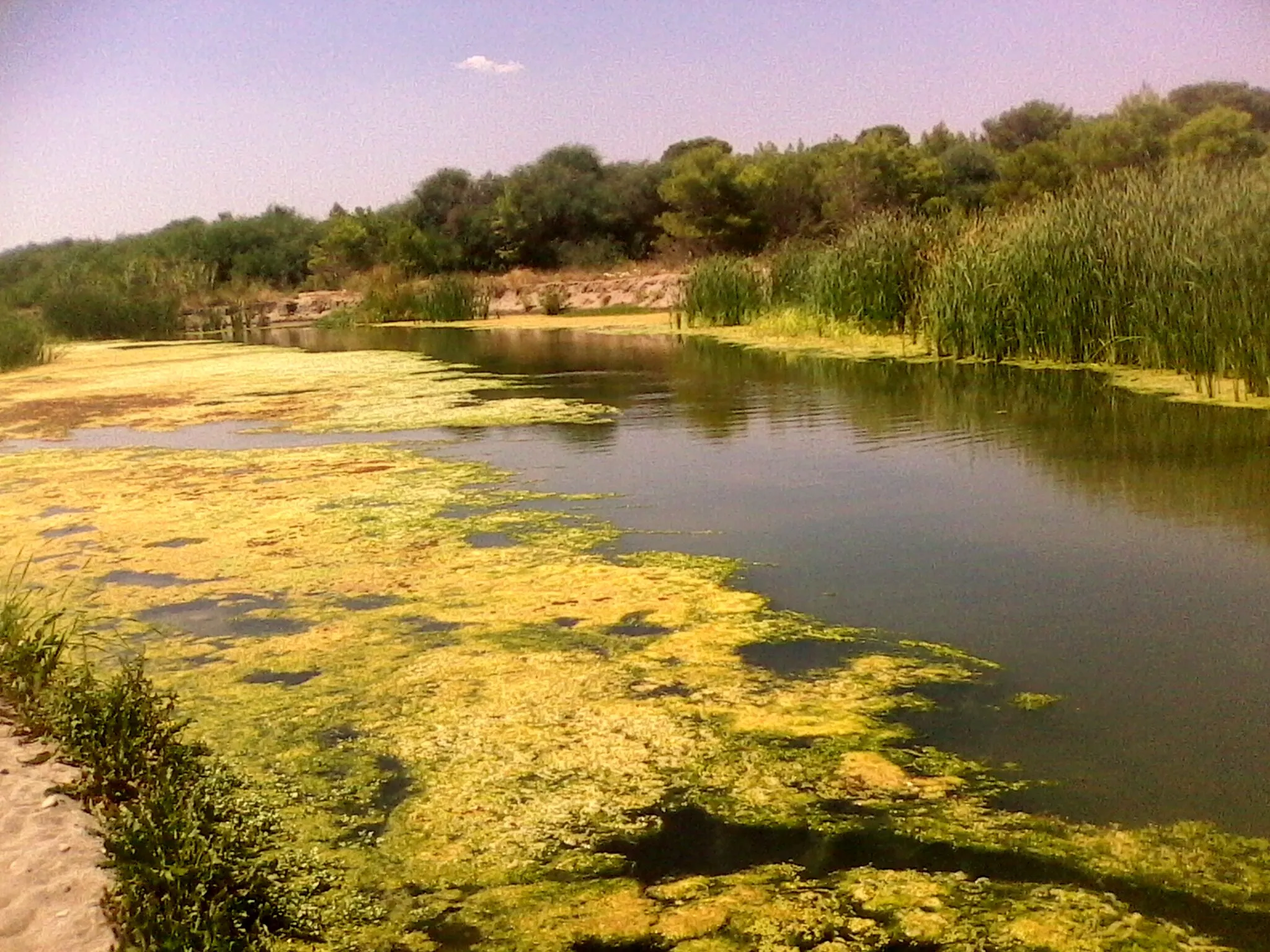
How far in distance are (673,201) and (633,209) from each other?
16.0ft

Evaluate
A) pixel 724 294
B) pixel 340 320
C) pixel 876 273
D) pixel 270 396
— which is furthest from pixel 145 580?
pixel 340 320

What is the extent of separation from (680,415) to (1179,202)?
11.5 feet

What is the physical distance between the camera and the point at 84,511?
558 centimetres

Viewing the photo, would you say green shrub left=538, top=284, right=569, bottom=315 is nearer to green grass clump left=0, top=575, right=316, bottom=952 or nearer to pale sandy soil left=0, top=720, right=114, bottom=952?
green grass clump left=0, top=575, right=316, bottom=952

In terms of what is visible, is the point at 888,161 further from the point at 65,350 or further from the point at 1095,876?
the point at 1095,876

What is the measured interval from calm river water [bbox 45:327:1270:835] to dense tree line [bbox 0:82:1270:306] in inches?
542

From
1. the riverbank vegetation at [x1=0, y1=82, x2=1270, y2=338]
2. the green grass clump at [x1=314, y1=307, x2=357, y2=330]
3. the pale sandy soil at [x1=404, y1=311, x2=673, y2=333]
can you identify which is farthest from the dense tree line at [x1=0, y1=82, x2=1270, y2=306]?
the pale sandy soil at [x1=404, y1=311, x2=673, y2=333]

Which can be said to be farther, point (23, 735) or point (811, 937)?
point (23, 735)

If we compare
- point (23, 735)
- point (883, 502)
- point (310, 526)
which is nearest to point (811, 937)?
point (23, 735)

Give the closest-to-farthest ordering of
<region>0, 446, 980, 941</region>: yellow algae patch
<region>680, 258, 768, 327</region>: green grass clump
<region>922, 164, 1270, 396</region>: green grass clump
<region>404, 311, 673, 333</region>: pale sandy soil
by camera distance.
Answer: <region>0, 446, 980, 941</region>: yellow algae patch < <region>922, 164, 1270, 396</region>: green grass clump < <region>680, 258, 768, 327</region>: green grass clump < <region>404, 311, 673, 333</region>: pale sandy soil

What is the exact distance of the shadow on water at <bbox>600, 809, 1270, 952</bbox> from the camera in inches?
77.2

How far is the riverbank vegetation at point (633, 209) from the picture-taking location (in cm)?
2164

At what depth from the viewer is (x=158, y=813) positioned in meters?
2.21

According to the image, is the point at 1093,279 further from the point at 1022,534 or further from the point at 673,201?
the point at 673,201
